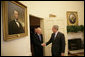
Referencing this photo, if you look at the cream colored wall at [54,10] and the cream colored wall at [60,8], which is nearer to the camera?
the cream colored wall at [54,10]

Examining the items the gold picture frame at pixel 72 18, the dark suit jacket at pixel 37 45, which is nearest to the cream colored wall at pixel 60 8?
the gold picture frame at pixel 72 18

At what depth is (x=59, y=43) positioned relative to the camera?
128 inches

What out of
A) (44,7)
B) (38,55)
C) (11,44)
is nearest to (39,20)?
(44,7)

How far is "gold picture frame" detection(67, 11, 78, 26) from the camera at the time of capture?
6.53 m

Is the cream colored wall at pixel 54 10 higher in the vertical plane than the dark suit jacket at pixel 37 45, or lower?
higher

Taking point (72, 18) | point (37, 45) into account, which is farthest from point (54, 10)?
point (37, 45)

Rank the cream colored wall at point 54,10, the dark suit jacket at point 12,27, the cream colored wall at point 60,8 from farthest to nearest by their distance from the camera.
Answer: the cream colored wall at point 60,8
the cream colored wall at point 54,10
the dark suit jacket at point 12,27

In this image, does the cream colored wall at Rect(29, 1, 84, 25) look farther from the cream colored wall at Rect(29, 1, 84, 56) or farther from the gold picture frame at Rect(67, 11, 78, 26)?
the gold picture frame at Rect(67, 11, 78, 26)

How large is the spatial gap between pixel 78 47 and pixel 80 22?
152cm

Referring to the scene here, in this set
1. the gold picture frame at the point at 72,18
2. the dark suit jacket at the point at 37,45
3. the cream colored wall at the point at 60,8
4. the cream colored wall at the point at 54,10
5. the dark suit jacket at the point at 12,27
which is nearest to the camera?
the dark suit jacket at the point at 12,27

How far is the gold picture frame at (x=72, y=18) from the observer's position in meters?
6.53

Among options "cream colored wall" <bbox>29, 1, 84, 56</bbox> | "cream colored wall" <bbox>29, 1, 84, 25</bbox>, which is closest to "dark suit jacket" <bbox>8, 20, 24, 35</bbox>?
"cream colored wall" <bbox>29, 1, 84, 56</bbox>

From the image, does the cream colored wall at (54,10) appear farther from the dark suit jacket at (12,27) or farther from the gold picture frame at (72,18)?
the dark suit jacket at (12,27)

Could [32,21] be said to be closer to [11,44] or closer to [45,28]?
[45,28]
